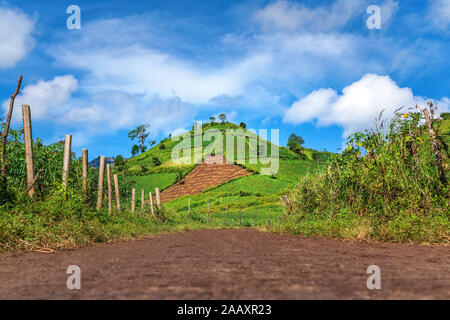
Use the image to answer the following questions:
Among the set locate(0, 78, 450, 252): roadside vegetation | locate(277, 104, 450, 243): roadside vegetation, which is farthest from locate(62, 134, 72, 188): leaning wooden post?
locate(277, 104, 450, 243): roadside vegetation

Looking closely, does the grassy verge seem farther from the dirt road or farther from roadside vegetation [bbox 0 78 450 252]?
the dirt road

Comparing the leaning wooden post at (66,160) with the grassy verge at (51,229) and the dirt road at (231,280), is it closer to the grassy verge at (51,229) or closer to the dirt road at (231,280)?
the grassy verge at (51,229)

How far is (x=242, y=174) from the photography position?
69.2m

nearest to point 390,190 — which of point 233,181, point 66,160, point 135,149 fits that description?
point 66,160

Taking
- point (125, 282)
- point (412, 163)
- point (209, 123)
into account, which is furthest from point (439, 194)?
point (209, 123)

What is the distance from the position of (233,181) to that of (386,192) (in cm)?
5642

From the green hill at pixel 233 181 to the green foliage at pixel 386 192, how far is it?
2679cm

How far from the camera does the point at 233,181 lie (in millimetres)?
65500

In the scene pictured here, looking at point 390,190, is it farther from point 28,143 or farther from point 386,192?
point 28,143

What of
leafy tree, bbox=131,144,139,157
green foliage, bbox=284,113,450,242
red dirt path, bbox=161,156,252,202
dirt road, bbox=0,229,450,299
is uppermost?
leafy tree, bbox=131,144,139,157

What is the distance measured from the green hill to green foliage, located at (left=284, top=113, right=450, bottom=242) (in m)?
26.8

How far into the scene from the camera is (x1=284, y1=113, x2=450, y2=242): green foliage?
8000mm

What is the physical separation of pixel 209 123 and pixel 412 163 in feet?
416
